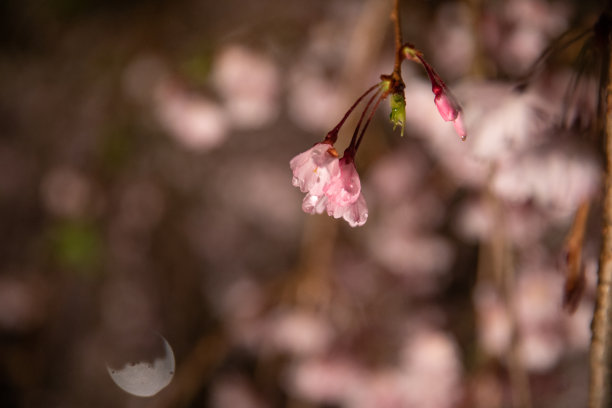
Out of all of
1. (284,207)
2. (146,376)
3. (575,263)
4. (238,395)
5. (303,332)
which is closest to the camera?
(575,263)

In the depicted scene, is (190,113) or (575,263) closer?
(575,263)

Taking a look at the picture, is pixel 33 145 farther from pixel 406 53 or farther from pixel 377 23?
pixel 406 53

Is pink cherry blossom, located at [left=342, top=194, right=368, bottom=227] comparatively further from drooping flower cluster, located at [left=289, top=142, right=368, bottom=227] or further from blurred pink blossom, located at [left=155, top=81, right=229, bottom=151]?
blurred pink blossom, located at [left=155, top=81, right=229, bottom=151]

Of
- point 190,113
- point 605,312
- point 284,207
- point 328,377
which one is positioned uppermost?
point 284,207

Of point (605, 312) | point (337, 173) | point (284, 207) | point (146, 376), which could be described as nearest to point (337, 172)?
point (337, 173)

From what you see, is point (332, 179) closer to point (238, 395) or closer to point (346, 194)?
point (346, 194)

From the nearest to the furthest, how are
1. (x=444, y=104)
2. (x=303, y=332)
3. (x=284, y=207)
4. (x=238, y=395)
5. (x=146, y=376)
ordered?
1. (x=444, y=104)
2. (x=146, y=376)
3. (x=303, y=332)
4. (x=238, y=395)
5. (x=284, y=207)
